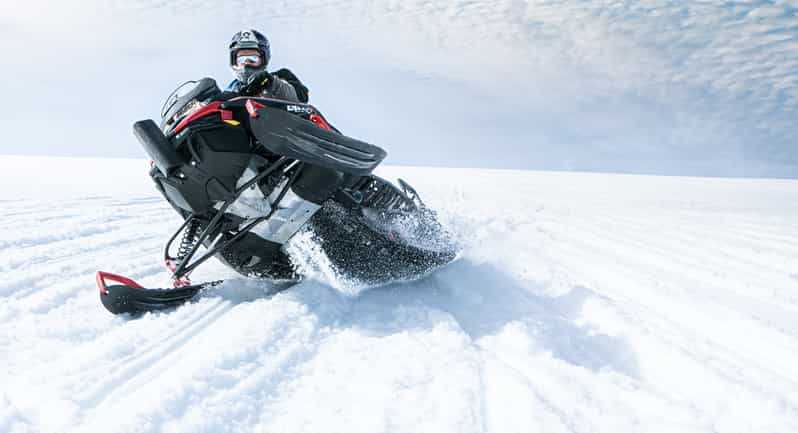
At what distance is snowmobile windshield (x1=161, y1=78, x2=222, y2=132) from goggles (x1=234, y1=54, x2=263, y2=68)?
375 mm

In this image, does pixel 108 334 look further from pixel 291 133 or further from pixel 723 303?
pixel 723 303

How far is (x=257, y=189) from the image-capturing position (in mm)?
3145

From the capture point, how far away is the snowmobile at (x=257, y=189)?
2.97 m

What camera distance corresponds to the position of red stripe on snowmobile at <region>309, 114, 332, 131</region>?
3.15 meters

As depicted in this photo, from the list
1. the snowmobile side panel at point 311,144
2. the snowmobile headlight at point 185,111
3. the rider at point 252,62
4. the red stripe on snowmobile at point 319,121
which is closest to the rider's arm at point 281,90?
the rider at point 252,62

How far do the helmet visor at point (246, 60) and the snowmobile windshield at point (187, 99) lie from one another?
14.6 inches

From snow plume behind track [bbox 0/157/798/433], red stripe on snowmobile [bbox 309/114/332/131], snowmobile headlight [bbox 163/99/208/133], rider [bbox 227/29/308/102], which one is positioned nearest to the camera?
snow plume behind track [bbox 0/157/798/433]

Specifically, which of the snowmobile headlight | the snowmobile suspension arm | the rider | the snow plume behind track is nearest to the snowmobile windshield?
the snowmobile headlight

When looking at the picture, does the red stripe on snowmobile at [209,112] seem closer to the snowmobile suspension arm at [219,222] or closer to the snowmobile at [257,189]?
the snowmobile at [257,189]

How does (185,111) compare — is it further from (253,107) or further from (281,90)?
(281,90)

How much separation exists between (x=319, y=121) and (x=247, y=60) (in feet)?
2.55

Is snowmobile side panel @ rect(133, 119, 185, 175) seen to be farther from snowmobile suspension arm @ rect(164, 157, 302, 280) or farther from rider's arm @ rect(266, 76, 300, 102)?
rider's arm @ rect(266, 76, 300, 102)

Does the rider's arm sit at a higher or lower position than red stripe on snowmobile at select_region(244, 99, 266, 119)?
lower

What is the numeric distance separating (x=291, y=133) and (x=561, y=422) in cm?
205
